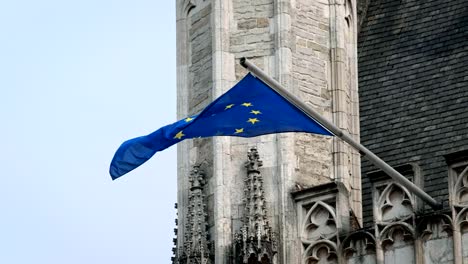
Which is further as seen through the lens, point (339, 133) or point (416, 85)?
point (416, 85)

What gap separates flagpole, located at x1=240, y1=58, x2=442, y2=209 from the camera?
42844 millimetres

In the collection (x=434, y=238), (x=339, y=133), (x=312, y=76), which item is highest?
(x=312, y=76)

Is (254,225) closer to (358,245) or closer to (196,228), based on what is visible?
(196,228)

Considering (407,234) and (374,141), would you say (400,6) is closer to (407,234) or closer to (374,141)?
(374,141)

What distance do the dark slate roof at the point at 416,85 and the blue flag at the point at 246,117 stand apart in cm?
414

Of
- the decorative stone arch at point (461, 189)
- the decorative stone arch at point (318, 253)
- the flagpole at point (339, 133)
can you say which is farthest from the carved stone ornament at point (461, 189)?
the decorative stone arch at point (318, 253)

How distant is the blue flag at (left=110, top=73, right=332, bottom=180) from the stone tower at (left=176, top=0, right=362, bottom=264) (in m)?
0.89

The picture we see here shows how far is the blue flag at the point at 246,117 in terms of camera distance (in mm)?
43844

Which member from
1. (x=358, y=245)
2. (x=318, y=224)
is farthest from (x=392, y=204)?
(x=318, y=224)

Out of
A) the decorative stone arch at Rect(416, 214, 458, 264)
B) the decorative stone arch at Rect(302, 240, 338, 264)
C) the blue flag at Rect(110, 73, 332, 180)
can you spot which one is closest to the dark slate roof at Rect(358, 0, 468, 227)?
the decorative stone arch at Rect(302, 240, 338, 264)

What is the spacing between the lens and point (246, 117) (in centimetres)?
4416

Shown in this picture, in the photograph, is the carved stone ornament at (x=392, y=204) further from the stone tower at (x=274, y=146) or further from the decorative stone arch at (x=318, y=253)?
the decorative stone arch at (x=318, y=253)

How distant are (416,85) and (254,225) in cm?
716

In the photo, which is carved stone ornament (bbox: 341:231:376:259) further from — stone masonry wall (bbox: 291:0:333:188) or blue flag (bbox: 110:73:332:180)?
blue flag (bbox: 110:73:332:180)
